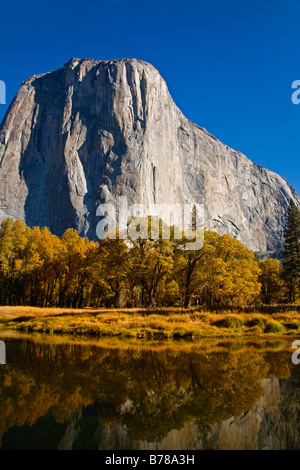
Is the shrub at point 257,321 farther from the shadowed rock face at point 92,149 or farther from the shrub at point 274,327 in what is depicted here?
the shadowed rock face at point 92,149

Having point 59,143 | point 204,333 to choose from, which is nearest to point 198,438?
point 204,333

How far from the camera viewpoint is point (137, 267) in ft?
108

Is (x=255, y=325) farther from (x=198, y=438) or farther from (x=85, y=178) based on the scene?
(x=85, y=178)

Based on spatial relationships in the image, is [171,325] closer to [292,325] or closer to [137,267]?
[292,325]

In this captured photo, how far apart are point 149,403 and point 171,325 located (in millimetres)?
15294

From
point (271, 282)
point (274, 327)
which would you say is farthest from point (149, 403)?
point (271, 282)

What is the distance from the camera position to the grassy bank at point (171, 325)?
2136 centimetres

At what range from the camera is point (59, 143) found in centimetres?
13162

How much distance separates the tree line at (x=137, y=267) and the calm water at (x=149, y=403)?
20.0m

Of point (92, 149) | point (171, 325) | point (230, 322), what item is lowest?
point (171, 325)

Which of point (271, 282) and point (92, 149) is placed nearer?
point (271, 282)

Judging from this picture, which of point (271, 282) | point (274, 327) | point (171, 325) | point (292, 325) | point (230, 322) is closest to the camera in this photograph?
point (274, 327)

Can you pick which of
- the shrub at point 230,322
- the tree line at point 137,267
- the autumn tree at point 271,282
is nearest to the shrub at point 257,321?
the shrub at point 230,322

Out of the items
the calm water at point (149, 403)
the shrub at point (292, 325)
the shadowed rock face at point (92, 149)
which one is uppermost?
the shadowed rock face at point (92, 149)
